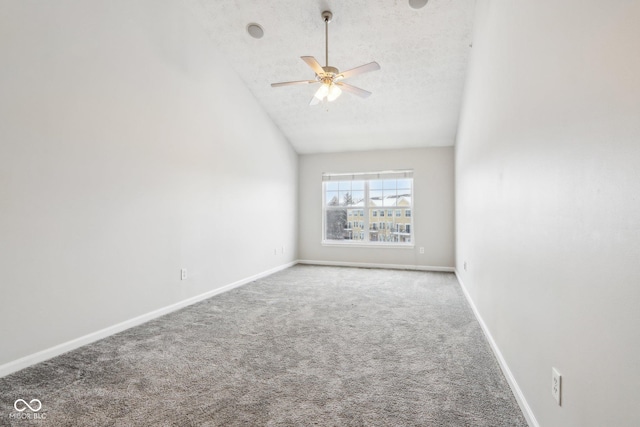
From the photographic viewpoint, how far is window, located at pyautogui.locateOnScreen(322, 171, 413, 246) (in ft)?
19.7

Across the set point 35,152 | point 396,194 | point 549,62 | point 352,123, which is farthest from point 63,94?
point 396,194

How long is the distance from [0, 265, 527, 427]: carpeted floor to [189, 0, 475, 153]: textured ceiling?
290cm

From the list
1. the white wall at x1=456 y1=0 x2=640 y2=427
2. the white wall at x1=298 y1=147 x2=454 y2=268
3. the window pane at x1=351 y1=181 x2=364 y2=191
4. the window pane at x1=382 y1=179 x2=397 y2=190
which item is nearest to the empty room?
the white wall at x1=456 y1=0 x2=640 y2=427

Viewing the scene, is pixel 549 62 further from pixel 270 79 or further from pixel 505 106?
pixel 270 79

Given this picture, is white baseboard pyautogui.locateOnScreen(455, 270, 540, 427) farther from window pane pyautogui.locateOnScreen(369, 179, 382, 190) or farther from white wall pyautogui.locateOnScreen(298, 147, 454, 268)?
window pane pyautogui.locateOnScreen(369, 179, 382, 190)

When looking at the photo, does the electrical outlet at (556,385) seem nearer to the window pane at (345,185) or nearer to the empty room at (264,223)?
the empty room at (264,223)

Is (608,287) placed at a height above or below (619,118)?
below

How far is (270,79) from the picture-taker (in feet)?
14.5

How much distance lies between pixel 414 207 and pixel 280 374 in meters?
4.52

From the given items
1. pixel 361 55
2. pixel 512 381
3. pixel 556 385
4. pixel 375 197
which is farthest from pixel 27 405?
pixel 375 197

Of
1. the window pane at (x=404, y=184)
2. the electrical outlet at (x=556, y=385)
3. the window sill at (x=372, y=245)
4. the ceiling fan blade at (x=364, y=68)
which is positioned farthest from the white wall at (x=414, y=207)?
the electrical outlet at (x=556, y=385)

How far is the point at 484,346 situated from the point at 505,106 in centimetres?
168

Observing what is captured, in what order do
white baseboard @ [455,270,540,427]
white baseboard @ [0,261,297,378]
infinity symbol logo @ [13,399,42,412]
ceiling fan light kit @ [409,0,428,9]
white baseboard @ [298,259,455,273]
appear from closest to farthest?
white baseboard @ [455,270,540,427] → infinity symbol logo @ [13,399,42,412] → white baseboard @ [0,261,297,378] → ceiling fan light kit @ [409,0,428,9] → white baseboard @ [298,259,455,273]

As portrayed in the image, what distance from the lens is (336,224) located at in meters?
6.39
